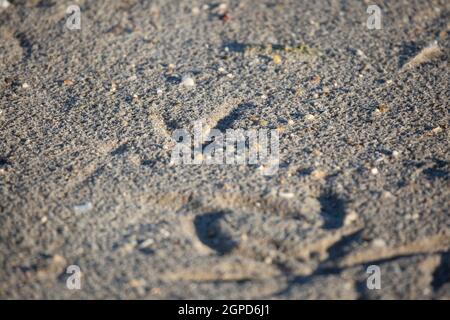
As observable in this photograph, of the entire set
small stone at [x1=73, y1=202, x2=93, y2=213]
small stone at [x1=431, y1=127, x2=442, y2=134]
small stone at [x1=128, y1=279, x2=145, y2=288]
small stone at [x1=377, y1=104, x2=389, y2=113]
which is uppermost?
small stone at [x1=377, y1=104, x2=389, y2=113]

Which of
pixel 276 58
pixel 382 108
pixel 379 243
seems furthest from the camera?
pixel 276 58

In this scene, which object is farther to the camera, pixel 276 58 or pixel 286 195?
pixel 276 58

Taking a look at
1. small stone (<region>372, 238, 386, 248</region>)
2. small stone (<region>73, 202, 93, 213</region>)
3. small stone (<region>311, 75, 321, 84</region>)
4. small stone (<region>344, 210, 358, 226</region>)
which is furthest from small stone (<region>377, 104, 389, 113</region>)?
Result: small stone (<region>73, 202, 93, 213</region>)

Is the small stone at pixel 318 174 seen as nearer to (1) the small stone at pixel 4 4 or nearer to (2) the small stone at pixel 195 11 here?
(2) the small stone at pixel 195 11

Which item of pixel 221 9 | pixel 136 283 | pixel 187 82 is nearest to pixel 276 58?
pixel 187 82

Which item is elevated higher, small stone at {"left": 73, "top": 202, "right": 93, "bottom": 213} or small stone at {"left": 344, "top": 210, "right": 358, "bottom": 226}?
small stone at {"left": 73, "top": 202, "right": 93, "bottom": 213}

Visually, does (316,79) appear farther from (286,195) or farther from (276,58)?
(286,195)

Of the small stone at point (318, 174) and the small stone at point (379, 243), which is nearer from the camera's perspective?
the small stone at point (379, 243)

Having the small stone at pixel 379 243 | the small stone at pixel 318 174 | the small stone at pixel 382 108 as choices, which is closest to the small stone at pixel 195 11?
the small stone at pixel 382 108

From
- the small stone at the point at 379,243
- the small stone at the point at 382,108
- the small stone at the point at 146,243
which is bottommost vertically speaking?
the small stone at the point at 379,243

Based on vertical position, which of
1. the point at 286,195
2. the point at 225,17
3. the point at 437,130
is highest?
the point at 225,17

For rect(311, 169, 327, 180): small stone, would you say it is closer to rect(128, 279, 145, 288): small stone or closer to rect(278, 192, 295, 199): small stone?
rect(278, 192, 295, 199): small stone
